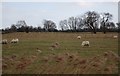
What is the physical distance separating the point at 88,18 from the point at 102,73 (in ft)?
320

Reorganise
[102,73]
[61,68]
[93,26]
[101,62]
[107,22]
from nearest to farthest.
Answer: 1. [102,73]
2. [61,68]
3. [101,62]
4. [93,26]
5. [107,22]

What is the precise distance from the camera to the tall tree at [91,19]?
107562 millimetres

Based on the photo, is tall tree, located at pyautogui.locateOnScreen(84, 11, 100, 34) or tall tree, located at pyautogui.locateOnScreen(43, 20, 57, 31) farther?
tall tree, located at pyautogui.locateOnScreen(43, 20, 57, 31)

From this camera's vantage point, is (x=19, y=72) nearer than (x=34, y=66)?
Yes

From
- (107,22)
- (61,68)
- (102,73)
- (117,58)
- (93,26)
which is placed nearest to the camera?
(102,73)

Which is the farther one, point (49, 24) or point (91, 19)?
point (49, 24)

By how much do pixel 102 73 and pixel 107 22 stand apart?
340ft

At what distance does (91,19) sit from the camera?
11000cm

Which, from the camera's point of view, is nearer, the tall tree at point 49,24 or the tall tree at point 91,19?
the tall tree at point 91,19

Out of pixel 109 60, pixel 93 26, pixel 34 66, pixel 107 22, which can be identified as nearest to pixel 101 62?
pixel 109 60

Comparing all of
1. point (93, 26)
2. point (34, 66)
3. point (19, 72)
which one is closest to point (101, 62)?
point (34, 66)

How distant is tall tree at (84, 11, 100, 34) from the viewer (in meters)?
108

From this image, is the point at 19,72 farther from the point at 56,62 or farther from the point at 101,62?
the point at 101,62

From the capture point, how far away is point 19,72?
549 inches
